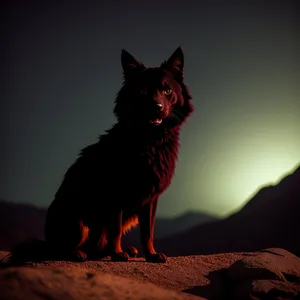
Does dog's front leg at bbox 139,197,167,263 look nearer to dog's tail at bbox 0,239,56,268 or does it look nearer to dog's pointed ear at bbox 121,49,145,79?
dog's tail at bbox 0,239,56,268

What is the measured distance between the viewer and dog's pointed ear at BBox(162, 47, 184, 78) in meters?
3.88

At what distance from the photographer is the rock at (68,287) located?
5.52 ft

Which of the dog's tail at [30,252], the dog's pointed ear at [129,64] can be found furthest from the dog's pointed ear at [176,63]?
the dog's tail at [30,252]

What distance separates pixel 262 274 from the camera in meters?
3.56

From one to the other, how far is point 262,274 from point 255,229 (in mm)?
7153

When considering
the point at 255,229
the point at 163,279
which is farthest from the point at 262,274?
the point at 255,229

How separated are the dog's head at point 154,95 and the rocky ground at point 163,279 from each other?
158 centimetres

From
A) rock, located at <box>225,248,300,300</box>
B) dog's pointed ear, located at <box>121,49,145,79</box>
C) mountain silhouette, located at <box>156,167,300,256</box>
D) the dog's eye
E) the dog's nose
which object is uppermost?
dog's pointed ear, located at <box>121,49,145,79</box>

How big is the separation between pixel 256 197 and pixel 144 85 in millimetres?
10496

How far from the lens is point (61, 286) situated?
1.80 m

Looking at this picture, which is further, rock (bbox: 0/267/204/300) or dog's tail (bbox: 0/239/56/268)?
dog's tail (bbox: 0/239/56/268)

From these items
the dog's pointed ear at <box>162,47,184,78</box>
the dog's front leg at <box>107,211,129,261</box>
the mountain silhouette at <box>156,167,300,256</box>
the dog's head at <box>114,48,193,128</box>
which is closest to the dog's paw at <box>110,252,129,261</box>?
the dog's front leg at <box>107,211,129,261</box>

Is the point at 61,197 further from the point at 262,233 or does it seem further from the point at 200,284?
the point at 262,233

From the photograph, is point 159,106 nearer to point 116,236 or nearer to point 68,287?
point 116,236
